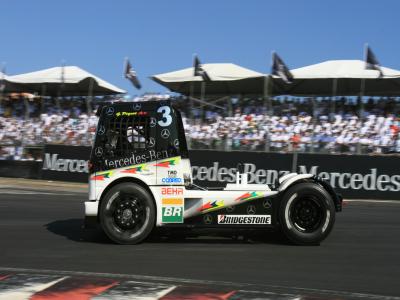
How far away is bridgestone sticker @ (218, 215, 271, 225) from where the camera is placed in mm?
7617

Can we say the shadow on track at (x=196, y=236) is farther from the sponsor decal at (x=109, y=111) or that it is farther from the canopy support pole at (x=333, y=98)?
the canopy support pole at (x=333, y=98)

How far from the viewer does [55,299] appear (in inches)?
197

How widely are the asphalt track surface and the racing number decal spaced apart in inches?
68.3

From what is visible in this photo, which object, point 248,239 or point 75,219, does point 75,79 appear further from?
point 248,239

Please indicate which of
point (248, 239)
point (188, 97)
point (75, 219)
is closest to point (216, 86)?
point (188, 97)

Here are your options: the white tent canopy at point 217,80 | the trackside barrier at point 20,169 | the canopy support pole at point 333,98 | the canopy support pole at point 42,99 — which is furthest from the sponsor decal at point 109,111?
the canopy support pole at point 42,99

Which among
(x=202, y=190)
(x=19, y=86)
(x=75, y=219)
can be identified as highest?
(x=19, y=86)

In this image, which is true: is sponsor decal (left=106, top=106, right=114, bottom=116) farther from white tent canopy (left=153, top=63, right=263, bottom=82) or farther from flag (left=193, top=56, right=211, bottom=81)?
flag (left=193, top=56, right=211, bottom=81)

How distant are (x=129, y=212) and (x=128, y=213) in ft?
0.07

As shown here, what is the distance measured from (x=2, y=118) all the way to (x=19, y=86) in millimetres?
1788

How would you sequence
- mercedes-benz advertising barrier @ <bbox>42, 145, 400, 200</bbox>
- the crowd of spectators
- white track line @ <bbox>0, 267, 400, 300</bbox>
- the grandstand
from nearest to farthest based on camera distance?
white track line @ <bbox>0, 267, 400, 300</bbox>, mercedes-benz advertising barrier @ <bbox>42, 145, 400, 200</bbox>, the crowd of spectators, the grandstand

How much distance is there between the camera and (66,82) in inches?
958

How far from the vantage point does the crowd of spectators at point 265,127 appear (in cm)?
1752

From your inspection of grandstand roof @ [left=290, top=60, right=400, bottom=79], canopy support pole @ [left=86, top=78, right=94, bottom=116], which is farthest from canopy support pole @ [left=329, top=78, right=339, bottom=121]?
canopy support pole @ [left=86, top=78, right=94, bottom=116]
